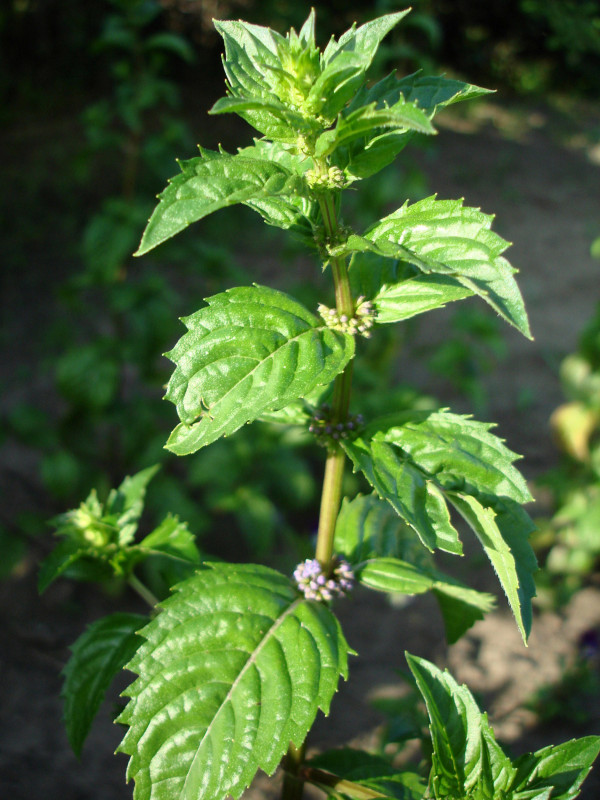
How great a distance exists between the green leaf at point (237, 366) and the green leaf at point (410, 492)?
18 centimetres

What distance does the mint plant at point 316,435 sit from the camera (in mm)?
978

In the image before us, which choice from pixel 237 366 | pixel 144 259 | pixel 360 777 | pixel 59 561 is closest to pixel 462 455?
pixel 237 366

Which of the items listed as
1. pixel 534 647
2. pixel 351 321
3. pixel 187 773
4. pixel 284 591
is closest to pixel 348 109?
pixel 351 321

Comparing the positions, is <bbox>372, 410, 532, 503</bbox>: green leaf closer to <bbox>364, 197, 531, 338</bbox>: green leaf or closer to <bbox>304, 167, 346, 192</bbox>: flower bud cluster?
<bbox>364, 197, 531, 338</bbox>: green leaf

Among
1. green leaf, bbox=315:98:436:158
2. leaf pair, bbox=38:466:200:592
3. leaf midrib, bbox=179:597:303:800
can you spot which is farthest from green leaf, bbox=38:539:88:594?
green leaf, bbox=315:98:436:158

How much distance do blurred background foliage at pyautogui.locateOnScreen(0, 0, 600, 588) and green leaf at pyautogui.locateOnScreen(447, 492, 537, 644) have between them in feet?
5.12

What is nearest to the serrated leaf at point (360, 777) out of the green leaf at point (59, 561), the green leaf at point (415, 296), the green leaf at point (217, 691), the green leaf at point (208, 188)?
the green leaf at point (217, 691)

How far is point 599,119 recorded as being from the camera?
324 inches

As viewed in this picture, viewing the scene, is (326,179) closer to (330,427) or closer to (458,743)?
(330,427)

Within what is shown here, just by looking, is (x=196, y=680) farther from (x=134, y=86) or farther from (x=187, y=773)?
(x=134, y=86)

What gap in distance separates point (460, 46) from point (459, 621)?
8.04 meters

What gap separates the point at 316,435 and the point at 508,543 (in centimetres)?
37

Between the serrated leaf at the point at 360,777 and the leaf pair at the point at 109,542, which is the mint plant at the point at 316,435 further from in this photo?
the leaf pair at the point at 109,542

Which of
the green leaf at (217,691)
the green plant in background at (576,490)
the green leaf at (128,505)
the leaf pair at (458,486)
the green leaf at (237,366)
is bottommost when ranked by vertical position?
the green plant in background at (576,490)
